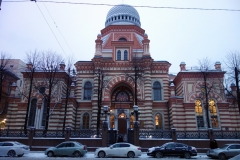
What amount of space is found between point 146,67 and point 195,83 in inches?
330

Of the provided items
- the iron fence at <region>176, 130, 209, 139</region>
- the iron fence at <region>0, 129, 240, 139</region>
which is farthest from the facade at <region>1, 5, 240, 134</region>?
the iron fence at <region>176, 130, 209, 139</region>

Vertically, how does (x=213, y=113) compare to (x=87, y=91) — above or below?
below

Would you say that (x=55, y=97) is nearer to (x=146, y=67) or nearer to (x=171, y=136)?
(x=146, y=67)

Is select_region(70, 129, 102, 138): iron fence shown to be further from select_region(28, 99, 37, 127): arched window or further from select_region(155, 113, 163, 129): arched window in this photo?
select_region(155, 113, 163, 129): arched window

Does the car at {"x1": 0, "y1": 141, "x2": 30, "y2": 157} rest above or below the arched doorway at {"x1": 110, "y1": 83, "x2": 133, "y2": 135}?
below

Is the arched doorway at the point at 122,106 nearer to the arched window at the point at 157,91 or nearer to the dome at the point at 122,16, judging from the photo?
the arched window at the point at 157,91

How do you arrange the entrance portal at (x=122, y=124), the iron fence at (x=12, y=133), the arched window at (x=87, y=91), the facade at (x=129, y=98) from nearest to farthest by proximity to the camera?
the iron fence at (x=12, y=133) < the facade at (x=129, y=98) < the entrance portal at (x=122, y=124) < the arched window at (x=87, y=91)

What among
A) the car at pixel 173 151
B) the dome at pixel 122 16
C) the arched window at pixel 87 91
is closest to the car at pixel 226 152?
the car at pixel 173 151

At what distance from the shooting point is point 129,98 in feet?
119

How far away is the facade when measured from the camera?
32.7 metres

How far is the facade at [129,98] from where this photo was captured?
107 ft

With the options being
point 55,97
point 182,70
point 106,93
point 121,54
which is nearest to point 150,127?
point 106,93

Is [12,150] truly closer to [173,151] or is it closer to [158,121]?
[173,151]

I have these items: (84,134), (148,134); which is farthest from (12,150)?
A: (148,134)
